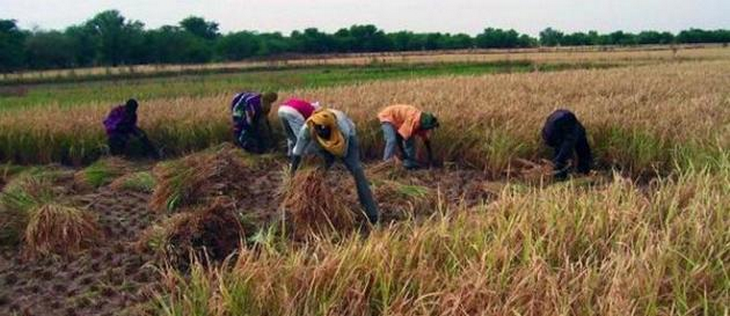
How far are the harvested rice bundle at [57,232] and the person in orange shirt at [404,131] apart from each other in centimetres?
410

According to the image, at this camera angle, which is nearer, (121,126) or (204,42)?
(121,126)

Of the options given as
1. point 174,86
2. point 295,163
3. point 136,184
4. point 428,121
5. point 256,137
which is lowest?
point 136,184

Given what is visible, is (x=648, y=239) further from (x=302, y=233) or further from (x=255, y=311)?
(x=302, y=233)

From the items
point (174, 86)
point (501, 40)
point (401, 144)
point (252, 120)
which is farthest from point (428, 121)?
point (501, 40)

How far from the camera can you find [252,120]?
31.7 ft

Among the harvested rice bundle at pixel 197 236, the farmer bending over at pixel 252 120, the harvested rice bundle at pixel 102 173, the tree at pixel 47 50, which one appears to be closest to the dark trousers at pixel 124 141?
the harvested rice bundle at pixel 102 173

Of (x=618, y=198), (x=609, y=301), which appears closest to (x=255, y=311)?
(x=609, y=301)

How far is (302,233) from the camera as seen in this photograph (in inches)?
222

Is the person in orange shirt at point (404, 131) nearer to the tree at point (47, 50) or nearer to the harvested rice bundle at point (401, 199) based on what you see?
the harvested rice bundle at point (401, 199)

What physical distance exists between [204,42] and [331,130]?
5886cm

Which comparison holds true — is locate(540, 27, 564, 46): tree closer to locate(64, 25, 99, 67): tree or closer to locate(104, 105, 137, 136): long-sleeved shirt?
locate(64, 25, 99, 67): tree

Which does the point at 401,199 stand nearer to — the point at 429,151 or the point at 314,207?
the point at 314,207

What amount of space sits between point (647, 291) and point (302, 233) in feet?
11.0

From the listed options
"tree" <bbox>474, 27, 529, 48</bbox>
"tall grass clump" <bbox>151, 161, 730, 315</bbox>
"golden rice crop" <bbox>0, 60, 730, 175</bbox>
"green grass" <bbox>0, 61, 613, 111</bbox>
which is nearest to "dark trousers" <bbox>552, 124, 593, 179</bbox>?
"golden rice crop" <bbox>0, 60, 730, 175</bbox>
